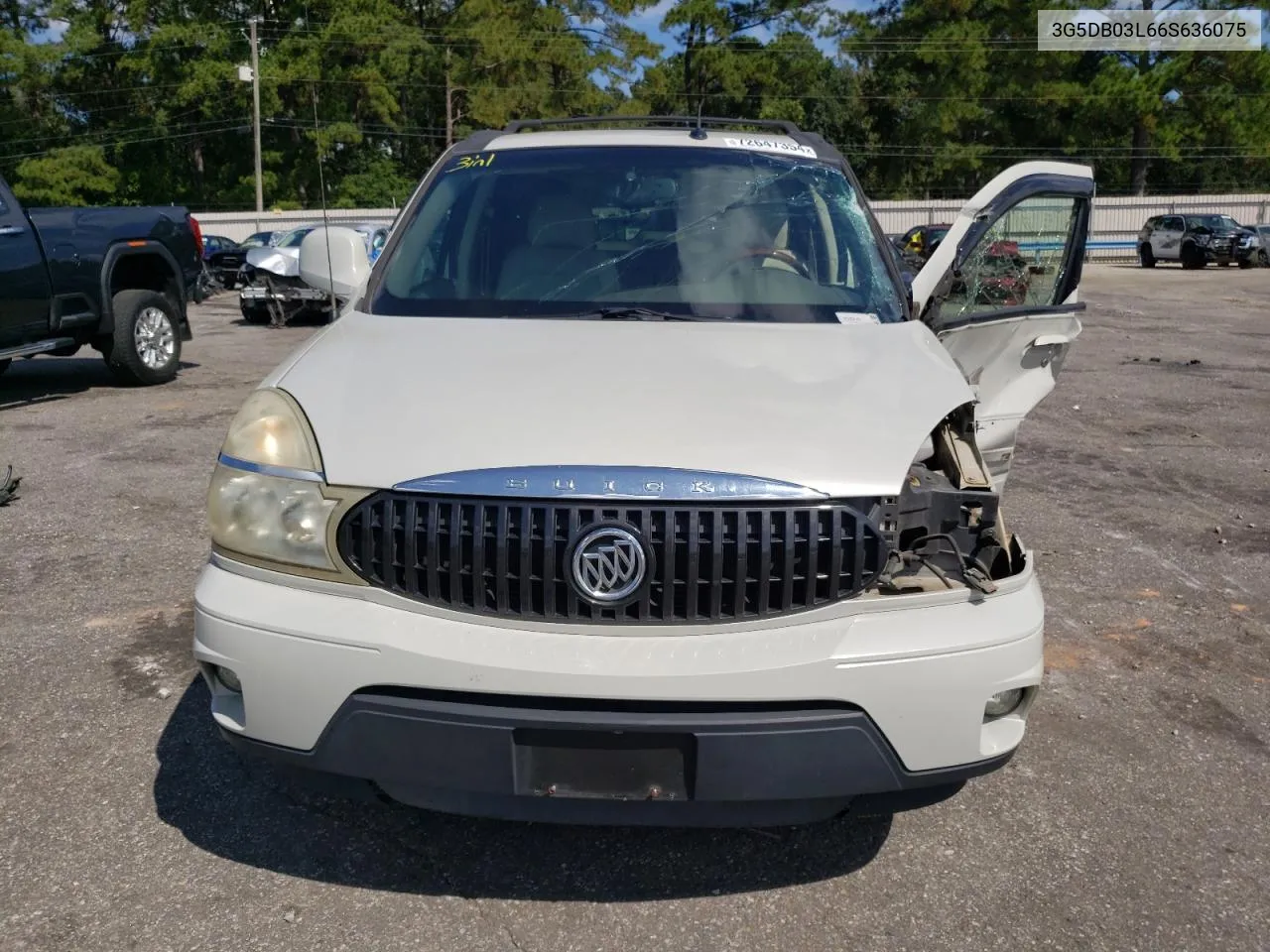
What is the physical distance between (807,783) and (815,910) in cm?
51

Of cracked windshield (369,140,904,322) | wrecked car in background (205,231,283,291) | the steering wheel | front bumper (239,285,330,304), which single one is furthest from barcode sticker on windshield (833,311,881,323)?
wrecked car in background (205,231,283,291)

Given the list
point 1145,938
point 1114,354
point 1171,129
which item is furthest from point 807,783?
point 1171,129

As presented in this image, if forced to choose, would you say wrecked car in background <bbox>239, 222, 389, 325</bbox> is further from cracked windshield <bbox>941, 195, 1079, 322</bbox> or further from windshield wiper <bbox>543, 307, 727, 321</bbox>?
windshield wiper <bbox>543, 307, 727, 321</bbox>

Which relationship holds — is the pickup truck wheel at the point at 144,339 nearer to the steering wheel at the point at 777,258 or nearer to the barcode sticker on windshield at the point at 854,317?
the steering wheel at the point at 777,258

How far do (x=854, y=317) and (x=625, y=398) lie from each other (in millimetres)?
1060

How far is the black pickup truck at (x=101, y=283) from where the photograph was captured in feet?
28.0

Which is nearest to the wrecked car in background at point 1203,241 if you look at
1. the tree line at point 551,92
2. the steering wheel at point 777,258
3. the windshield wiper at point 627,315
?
the tree line at point 551,92

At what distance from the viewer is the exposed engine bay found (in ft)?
8.18

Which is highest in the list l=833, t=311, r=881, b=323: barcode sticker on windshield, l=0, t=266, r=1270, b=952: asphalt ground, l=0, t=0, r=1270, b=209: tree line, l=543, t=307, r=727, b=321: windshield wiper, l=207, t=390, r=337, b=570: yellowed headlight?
l=0, t=0, r=1270, b=209: tree line

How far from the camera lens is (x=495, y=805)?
2432mm

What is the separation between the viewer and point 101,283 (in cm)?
921

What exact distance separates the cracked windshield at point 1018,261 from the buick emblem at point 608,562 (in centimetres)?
209

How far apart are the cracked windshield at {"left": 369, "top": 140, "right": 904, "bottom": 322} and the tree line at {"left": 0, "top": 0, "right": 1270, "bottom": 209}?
42.7m

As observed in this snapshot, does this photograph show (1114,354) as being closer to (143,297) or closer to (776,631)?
(143,297)
